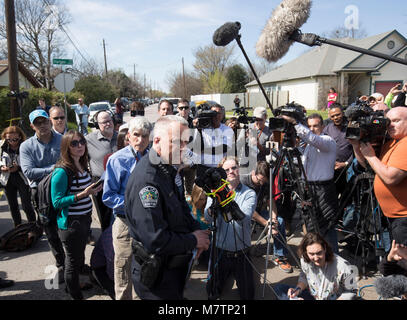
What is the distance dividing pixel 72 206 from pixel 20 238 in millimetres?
1753

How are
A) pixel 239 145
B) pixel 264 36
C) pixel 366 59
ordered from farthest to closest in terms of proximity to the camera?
1. pixel 366 59
2. pixel 239 145
3. pixel 264 36

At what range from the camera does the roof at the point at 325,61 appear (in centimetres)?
2403

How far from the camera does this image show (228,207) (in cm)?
202

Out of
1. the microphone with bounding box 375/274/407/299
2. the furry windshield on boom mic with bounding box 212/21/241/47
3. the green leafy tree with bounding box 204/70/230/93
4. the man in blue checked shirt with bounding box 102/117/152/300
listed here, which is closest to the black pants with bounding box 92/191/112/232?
the man in blue checked shirt with bounding box 102/117/152/300

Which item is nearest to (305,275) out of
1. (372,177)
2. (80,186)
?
(372,177)

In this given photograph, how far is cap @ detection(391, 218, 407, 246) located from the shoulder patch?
2.08 meters

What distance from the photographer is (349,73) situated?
80.4 ft

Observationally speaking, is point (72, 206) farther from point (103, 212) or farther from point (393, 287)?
point (393, 287)

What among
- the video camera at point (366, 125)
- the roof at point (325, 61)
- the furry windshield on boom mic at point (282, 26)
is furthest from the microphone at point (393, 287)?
the roof at point (325, 61)

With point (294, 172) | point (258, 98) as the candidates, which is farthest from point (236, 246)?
point (258, 98)

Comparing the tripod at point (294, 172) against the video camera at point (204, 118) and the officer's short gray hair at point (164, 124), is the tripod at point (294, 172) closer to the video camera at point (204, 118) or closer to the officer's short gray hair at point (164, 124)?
the video camera at point (204, 118)

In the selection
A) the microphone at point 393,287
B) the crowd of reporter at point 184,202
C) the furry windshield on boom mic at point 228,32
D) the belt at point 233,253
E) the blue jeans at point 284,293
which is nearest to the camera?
the crowd of reporter at point 184,202

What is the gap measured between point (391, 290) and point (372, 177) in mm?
1061

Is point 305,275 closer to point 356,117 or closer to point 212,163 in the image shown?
point 356,117
